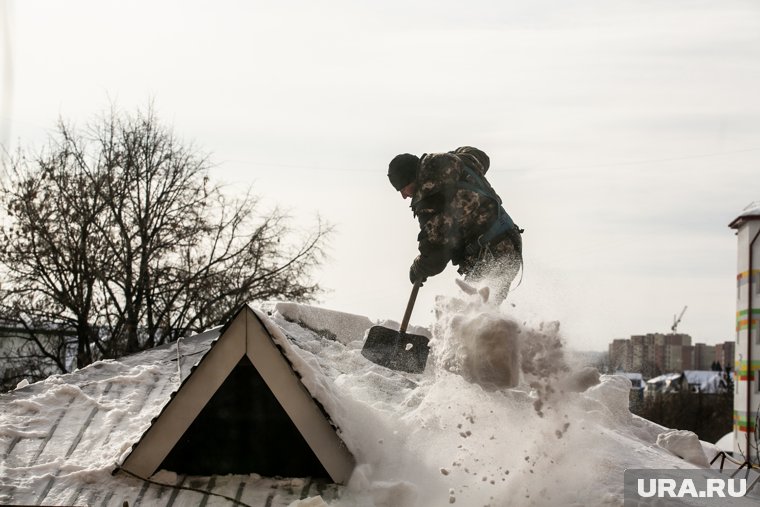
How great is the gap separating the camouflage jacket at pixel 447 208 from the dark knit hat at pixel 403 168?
8cm

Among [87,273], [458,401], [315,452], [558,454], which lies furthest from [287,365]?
[87,273]

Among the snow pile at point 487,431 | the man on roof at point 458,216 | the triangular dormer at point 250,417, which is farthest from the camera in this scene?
the man on roof at point 458,216

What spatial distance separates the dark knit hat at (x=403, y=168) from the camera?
7.94m

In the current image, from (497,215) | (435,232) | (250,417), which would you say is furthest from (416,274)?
(250,417)

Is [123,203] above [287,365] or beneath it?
above

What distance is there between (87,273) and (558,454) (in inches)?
1004

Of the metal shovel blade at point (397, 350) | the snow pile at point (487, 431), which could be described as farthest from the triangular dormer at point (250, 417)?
the metal shovel blade at point (397, 350)

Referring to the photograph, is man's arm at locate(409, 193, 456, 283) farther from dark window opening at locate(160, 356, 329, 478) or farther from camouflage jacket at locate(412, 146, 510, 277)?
dark window opening at locate(160, 356, 329, 478)

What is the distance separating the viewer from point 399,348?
27.1ft

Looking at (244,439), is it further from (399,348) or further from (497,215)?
(497,215)

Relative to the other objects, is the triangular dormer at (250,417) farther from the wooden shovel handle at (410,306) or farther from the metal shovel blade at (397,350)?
Result: the wooden shovel handle at (410,306)

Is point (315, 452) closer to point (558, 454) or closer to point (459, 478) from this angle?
point (459, 478)

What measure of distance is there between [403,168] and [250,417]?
254cm

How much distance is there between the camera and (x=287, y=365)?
6.14 m
